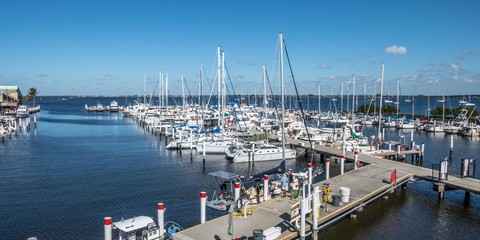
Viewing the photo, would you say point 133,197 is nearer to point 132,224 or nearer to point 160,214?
point 132,224

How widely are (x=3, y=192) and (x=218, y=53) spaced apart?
3115cm

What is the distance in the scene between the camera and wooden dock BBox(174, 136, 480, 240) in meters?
16.2

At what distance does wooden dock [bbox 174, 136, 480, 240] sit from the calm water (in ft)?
4.78

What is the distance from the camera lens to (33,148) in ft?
168

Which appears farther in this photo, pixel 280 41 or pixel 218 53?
pixel 218 53

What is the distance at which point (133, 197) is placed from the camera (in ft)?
91.3

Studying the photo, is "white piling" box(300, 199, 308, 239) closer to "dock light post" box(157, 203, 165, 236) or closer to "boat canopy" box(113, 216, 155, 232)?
"dock light post" box(157, 203, 165, 236)

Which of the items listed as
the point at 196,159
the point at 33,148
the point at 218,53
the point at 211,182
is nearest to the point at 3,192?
the point at 211,182

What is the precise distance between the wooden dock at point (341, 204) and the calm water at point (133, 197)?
1457 millimetres

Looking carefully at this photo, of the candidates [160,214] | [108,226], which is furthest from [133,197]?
[108,226]

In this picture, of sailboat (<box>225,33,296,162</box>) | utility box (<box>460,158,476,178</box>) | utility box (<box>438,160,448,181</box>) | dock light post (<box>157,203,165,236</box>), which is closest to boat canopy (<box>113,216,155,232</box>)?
dock light post (<box>157,203,165,236</box>)

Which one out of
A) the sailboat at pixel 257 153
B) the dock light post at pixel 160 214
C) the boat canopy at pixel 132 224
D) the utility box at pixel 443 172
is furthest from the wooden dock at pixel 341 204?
the sailboat at pixel 257 153

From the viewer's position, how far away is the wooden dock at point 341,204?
1617 cm

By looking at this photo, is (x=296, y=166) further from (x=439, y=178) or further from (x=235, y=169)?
(x=439, y=178)
